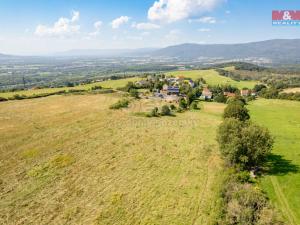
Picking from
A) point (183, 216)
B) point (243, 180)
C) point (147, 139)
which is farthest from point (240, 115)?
point (183, 216)

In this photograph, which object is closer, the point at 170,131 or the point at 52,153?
the point at 52,153

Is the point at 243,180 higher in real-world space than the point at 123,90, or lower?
lower

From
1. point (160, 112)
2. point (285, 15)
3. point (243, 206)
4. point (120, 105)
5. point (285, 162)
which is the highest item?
point (285, 15)

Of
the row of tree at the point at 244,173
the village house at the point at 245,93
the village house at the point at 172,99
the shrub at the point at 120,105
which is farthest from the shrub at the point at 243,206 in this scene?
the village house at the point at 245,93

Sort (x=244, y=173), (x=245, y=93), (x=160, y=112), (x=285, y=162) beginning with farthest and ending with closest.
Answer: (x=245, y=93) < (x=160, y=112) < (x=285, y=162) < (x=244, y=173)

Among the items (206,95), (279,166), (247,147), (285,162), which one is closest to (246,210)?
(247,147)

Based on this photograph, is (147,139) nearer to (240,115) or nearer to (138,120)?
(138,120)

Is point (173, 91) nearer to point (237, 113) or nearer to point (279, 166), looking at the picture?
point (237, 113)

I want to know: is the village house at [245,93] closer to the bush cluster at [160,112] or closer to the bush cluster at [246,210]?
the bush cluster at [160,112]
